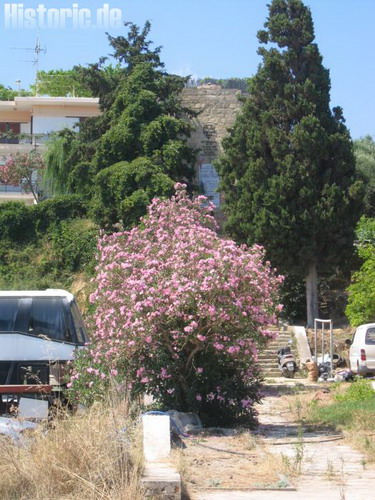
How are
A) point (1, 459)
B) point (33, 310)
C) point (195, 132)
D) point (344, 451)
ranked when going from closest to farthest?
point (1, 459), point (344, 451), point (33, 310), point (195, 132)

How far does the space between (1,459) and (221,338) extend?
625 cm

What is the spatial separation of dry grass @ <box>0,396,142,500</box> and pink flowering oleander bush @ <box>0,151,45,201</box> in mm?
35767

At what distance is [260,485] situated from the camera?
32.8 ft

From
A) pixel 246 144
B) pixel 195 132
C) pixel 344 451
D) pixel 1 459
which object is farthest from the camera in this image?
pixel 195 132

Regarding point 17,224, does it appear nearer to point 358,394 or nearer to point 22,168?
point 22,168

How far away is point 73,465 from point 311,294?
77.5 feet

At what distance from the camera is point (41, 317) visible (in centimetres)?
1908

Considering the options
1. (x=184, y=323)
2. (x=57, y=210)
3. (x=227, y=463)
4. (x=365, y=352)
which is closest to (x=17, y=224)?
(x=57, y=210)

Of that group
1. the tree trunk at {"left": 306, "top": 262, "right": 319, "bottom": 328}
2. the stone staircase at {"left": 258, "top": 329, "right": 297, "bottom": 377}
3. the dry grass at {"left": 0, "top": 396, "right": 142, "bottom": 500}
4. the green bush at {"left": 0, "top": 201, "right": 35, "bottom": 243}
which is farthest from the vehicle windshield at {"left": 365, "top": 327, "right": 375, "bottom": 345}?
the green bush at {"left": 0, "top": 201, "right": 35, "bottom": 243}

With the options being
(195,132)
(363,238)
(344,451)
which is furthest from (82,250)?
(344,451)

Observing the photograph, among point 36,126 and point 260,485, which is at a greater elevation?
point 36,126

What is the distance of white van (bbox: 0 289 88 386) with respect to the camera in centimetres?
1806

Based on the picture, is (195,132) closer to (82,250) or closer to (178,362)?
(82,250)

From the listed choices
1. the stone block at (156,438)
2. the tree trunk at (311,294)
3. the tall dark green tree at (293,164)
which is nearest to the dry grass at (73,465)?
the stone block at (156,438)
